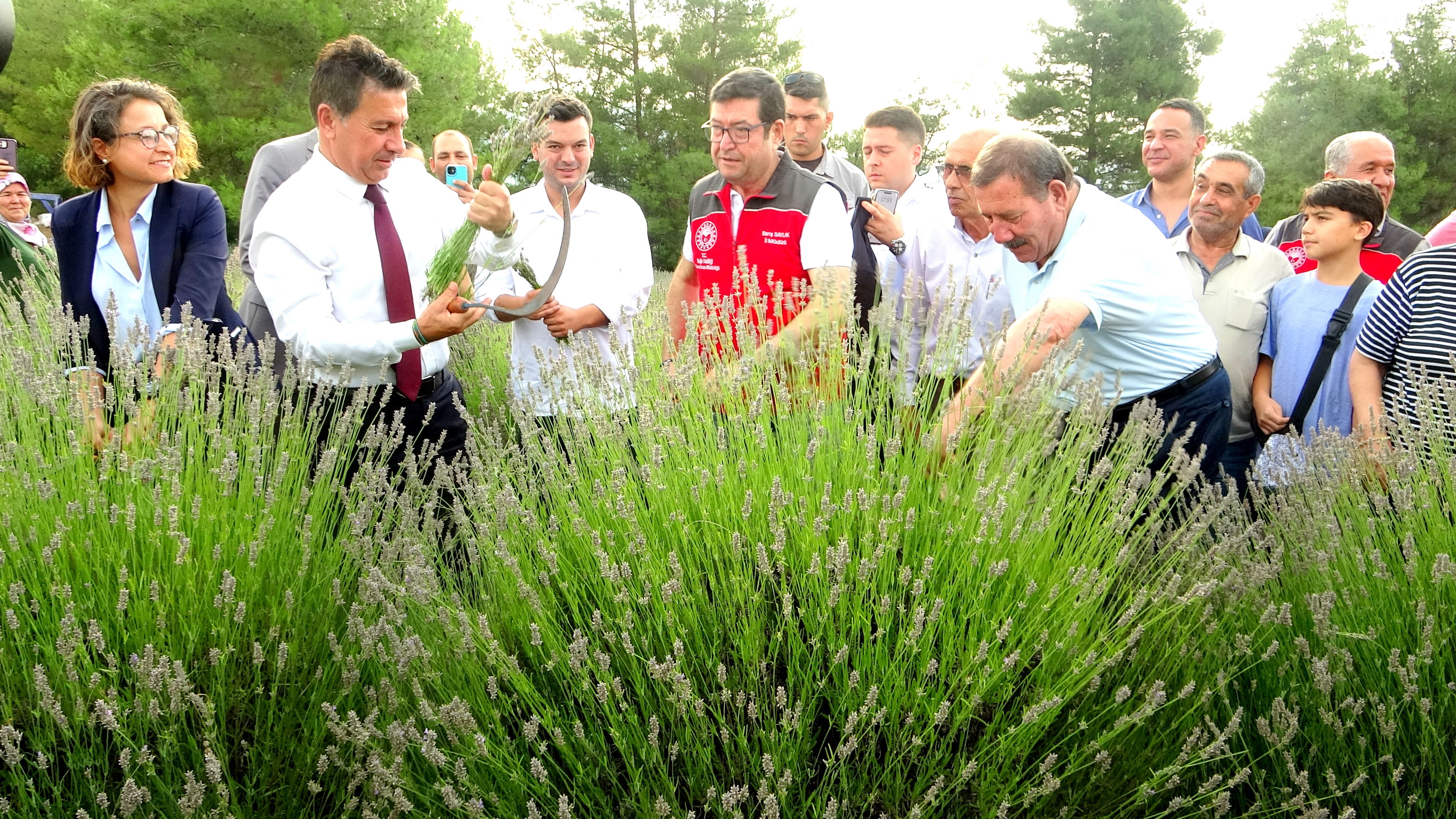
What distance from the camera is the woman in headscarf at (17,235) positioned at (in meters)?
4.19

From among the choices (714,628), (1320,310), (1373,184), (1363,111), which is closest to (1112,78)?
(1363,111)

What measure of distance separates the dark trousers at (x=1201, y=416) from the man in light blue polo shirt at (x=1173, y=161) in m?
2.10

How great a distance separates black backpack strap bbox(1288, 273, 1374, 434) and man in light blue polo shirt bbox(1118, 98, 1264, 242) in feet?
4.26

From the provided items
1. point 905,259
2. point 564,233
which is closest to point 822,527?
point 564,233

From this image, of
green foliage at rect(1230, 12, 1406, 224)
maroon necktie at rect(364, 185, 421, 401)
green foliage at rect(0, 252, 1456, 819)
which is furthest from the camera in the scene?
green foliage at rect(1230, 12, 1406, 224)

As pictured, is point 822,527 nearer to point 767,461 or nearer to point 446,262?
point 767,461

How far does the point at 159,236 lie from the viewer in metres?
3.68

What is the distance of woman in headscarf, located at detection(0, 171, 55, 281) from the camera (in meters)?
4.19

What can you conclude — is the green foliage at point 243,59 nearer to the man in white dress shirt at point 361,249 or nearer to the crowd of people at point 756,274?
the crowd of people at point 756,274

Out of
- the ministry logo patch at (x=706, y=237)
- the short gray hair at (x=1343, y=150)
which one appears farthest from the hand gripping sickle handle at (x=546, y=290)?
the short gray hair at (x=1343, y=150)

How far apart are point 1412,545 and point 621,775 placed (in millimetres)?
1684

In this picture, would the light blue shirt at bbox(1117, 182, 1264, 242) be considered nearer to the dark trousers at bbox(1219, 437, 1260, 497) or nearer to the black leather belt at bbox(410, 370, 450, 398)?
the dark trousers at bbox(1219, 437, 1260, 497)

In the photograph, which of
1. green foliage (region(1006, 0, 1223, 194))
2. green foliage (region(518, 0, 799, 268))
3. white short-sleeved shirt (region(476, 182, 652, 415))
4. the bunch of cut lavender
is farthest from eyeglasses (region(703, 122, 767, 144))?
green foliage (region(1006, 0, 1223, 194))

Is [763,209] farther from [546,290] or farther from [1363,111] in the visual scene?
[1363,111]
